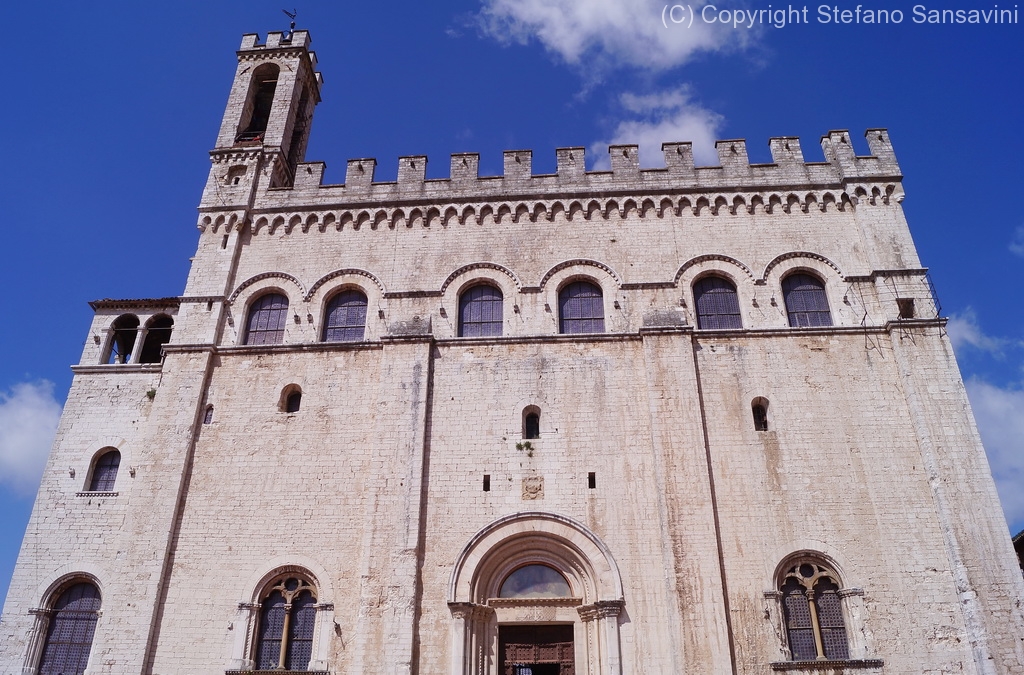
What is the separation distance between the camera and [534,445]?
1543cm

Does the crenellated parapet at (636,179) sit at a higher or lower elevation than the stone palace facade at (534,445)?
higher

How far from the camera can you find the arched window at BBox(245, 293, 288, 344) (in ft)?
58.0

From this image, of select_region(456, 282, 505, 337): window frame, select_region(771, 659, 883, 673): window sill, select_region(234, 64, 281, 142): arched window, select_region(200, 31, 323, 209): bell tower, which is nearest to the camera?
select_region(771, 659, 883, 673): window sill

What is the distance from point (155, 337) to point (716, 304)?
14449 millimetres

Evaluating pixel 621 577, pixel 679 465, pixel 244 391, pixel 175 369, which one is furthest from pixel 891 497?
pixel 175 369

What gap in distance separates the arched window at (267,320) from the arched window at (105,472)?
3.99 meters

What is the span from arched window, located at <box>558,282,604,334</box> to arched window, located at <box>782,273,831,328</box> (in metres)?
4.48

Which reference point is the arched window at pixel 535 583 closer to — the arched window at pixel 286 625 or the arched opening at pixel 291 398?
the arched window at pixel 286 625

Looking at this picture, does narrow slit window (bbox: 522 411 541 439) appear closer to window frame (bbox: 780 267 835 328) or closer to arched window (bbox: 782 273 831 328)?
window frame (bbox: 780 267 835 328)

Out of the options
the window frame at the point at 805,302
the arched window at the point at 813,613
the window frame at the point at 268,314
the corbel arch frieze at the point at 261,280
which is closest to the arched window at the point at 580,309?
the window frame at the point at 805,302

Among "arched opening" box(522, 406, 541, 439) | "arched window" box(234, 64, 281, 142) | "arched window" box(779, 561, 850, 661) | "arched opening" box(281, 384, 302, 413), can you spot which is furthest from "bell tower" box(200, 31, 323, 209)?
"arched window" box(779, 561, 850, 661)

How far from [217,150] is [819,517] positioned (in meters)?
18.1

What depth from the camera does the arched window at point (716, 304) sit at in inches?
663

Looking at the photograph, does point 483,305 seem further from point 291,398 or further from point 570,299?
point 291,398
